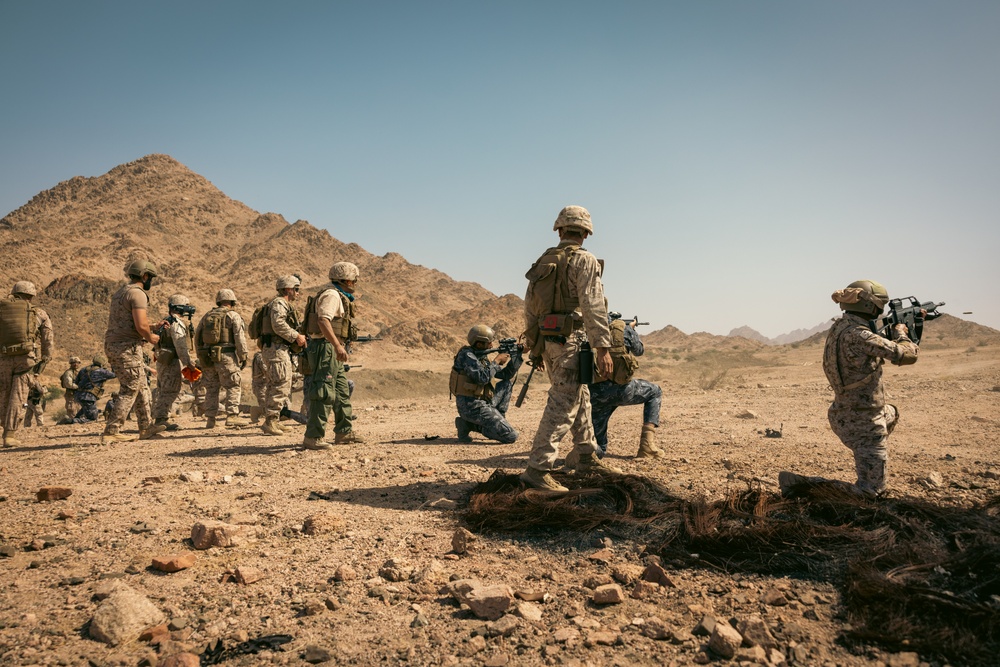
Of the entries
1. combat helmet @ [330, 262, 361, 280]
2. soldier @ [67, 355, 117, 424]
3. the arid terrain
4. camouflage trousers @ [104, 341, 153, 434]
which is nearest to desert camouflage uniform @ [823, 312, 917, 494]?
the arid terrain

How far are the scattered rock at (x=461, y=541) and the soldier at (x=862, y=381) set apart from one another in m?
2.26

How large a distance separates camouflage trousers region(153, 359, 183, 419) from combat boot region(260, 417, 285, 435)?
65.5 inches

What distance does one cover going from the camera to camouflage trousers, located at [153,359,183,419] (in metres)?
8.79

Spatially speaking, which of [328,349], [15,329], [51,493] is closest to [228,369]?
[15,329]

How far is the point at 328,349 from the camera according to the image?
21.9 ft

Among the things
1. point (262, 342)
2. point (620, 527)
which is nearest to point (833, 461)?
point (620, 527)

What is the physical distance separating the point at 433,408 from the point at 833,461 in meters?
8.30

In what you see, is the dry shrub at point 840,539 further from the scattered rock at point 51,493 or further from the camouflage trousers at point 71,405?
the camouflage trousers at point 71,405

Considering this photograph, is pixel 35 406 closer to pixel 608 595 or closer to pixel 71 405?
pixel 71 405

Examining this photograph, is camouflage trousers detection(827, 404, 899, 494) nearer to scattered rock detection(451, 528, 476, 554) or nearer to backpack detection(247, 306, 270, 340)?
scattered rock detection(451, 528, 476, 554)

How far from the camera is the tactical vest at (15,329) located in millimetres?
7363

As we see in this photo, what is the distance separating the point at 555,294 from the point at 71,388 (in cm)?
1131

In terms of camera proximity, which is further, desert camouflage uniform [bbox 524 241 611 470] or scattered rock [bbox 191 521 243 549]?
desert camouflage uniform [bbox 524 241 611 470]

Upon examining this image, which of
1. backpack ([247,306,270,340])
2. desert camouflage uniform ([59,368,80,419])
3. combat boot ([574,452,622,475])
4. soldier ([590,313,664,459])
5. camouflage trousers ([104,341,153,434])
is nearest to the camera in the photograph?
combat boot ([574,452,622,475])
